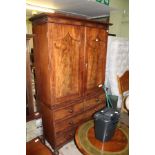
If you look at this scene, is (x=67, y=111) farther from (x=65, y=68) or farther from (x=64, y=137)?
(x=65, y=68)

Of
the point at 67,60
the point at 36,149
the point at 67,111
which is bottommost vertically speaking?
the point at 36,149

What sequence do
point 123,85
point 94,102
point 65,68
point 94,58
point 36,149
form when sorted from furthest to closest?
point 123,85 → point 94,102 → point 94,58 → point 65,68 → point 36,149

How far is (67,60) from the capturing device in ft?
6.73

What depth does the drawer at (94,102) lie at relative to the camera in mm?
2463

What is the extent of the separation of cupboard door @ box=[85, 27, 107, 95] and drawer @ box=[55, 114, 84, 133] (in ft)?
1.32

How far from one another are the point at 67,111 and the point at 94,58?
0.89 m

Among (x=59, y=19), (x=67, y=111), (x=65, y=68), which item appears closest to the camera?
(x=59, y=19)

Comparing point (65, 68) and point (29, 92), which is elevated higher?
point (65, 68)

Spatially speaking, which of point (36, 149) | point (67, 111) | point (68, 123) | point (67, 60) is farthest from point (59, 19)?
point (36, 149)

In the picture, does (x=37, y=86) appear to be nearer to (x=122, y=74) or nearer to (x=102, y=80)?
(x=102, y=80)

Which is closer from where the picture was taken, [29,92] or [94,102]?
[29,92]
